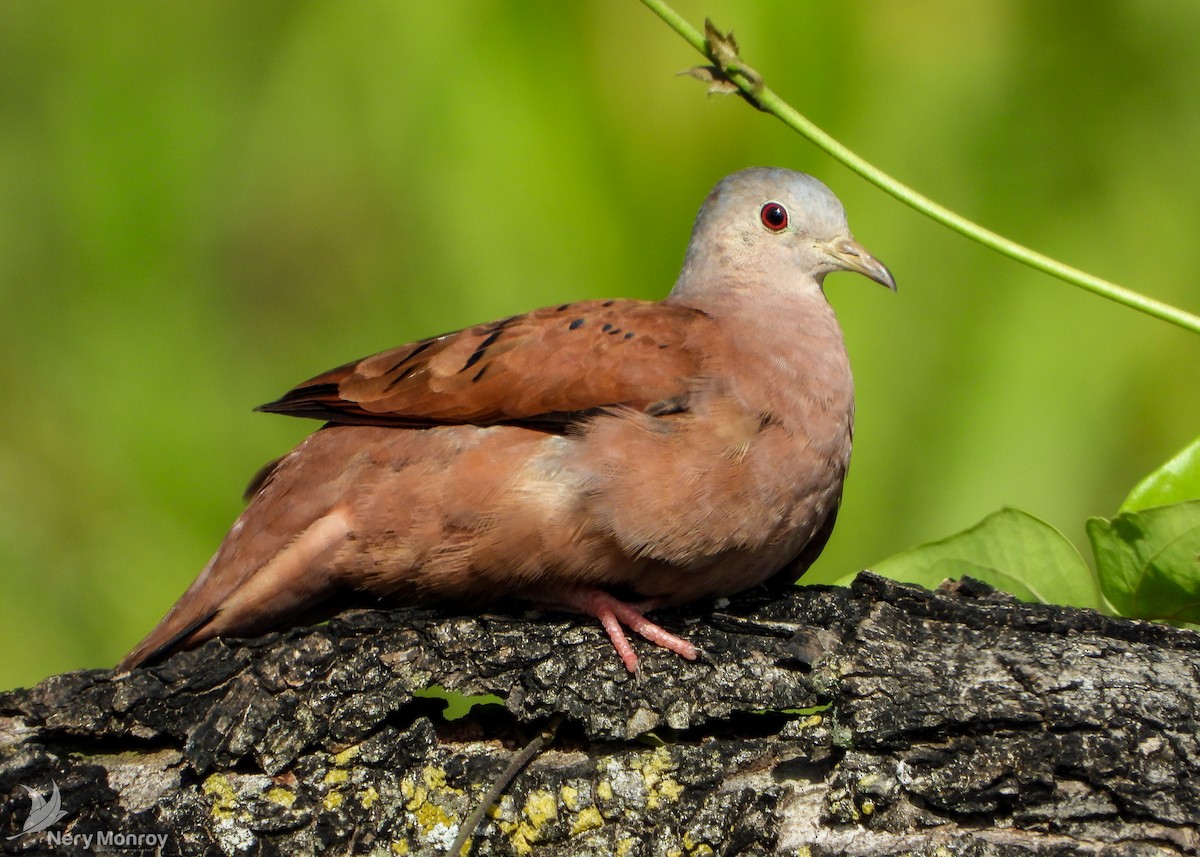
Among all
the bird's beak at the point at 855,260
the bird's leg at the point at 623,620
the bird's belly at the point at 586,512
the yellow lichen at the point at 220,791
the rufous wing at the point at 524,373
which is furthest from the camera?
the bird's beak at the point at 855,260

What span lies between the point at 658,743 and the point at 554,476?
0.68 metres

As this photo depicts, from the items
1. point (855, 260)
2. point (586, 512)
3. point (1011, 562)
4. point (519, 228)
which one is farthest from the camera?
point (519, 228)

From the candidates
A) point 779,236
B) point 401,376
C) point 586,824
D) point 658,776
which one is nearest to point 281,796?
point 586,824

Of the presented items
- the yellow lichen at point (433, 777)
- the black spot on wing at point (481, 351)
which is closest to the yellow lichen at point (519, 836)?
the yellow lichen at point (433, 777)

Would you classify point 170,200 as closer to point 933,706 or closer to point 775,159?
point 775,159

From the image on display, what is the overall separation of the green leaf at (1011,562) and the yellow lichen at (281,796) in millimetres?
1241

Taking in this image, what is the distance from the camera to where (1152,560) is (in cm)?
233

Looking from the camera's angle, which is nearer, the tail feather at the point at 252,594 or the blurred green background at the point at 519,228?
the tail feather at the point at 252,594

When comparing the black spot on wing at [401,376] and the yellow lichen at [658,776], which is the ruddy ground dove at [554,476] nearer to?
the black spot on wing at [401,376]

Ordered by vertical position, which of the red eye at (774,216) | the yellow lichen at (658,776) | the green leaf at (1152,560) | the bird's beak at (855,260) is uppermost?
the red eye at (774,216)

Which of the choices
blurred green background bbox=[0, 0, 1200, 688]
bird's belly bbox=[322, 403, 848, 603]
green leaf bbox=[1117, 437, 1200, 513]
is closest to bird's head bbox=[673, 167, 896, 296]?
blurred green background bbox=[0, 0, 1200, 688]

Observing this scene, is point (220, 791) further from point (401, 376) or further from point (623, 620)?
point (401, 376)

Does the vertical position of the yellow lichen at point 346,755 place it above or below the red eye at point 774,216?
below

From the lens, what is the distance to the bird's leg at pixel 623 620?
2.48 metres
